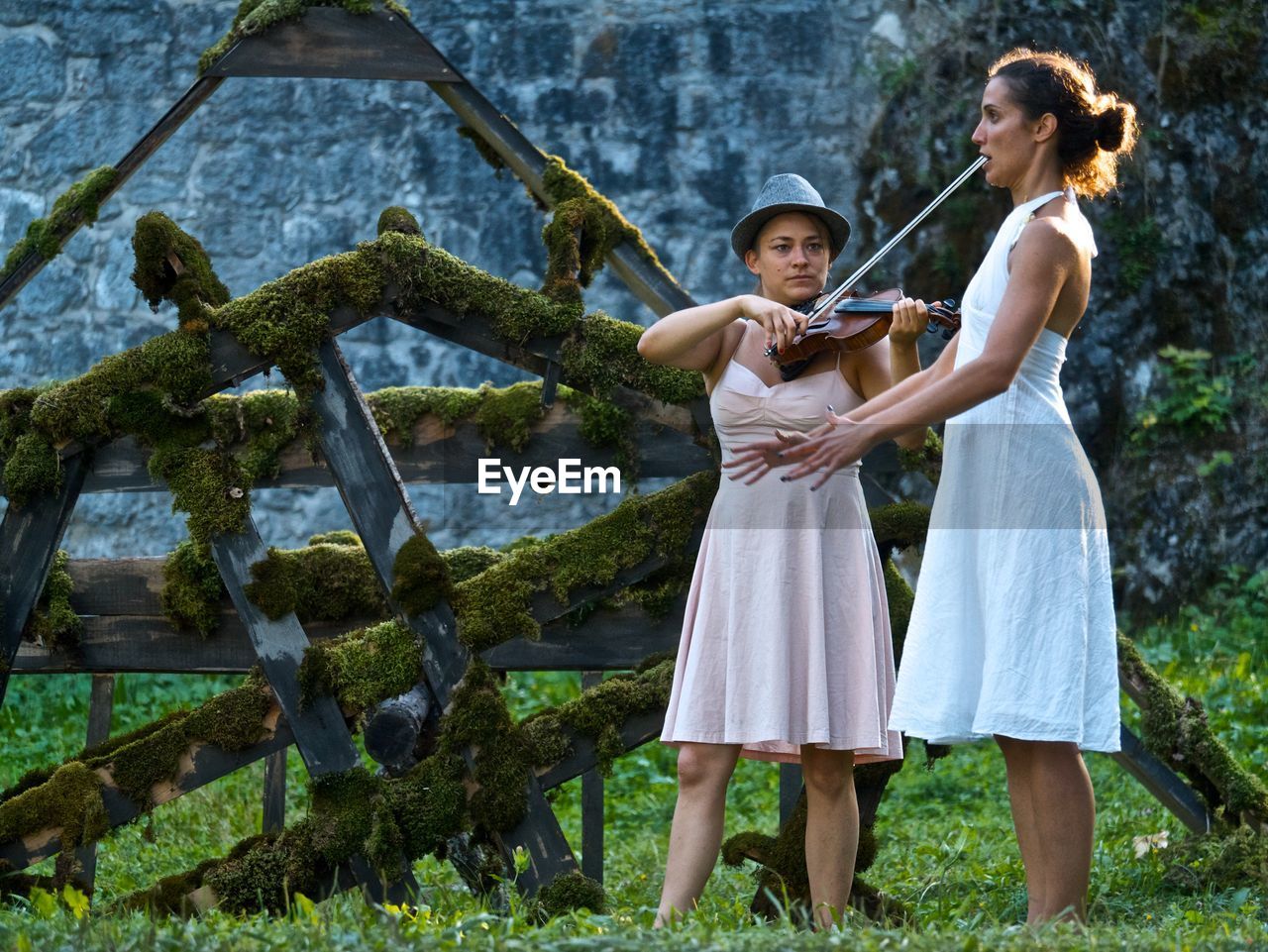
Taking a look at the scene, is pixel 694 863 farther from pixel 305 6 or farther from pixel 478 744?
pixel 305 6

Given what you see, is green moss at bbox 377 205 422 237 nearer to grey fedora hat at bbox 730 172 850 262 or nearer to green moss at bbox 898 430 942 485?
grey fedora hat at bbox 730 172 850 262

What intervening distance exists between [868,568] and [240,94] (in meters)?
6.58

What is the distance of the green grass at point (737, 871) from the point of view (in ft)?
9.57

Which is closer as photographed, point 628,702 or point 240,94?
point 628,702

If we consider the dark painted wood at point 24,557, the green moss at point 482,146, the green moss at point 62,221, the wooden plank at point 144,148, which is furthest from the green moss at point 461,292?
the dark painted wood at point 24,557

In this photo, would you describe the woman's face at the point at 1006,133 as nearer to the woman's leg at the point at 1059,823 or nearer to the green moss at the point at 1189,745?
the woman's leg at the point at 1059,823

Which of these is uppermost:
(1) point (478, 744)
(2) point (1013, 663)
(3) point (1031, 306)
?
(3) point (1031, 306)

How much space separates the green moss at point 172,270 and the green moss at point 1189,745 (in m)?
3.07

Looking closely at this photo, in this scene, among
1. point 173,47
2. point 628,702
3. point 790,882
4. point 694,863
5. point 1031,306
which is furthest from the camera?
point 173,47

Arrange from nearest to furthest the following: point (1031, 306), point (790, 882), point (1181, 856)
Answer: point (1031, 306), point (790, 882), point (1181, 856)

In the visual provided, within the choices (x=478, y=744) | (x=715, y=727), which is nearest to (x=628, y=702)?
(x=478, y=744)

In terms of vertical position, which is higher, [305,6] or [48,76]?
[48,76]

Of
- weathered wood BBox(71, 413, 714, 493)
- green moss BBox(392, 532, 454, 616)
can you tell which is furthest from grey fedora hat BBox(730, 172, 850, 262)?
weathered wood BBox(71, 413, 714, 493)

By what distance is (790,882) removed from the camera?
4.39 m
